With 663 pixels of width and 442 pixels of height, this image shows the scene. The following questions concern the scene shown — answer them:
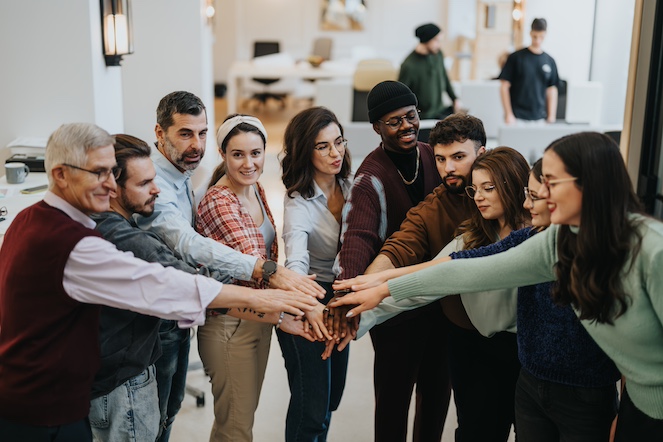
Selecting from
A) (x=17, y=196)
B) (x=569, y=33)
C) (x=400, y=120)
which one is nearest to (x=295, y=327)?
(x=400, y=120)

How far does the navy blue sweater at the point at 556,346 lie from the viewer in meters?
2.00

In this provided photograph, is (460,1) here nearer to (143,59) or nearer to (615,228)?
(143,59)

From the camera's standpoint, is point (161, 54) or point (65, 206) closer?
point (65, 206)

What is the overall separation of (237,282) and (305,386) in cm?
44

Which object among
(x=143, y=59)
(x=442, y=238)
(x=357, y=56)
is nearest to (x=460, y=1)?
(x=357, y=56)

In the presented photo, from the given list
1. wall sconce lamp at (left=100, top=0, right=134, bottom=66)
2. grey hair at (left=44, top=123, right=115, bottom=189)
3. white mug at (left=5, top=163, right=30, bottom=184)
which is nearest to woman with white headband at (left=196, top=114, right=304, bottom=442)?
grey hair at (left=44, top=123, right=115, bottom=189)

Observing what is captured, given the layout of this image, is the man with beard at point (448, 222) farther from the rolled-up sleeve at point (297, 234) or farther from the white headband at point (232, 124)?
the white headband at point (232, 124)

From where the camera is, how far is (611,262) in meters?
1.77

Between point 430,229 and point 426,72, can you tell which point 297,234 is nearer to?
point 430,229

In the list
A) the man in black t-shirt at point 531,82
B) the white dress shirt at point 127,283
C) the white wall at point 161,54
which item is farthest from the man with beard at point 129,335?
the man in black t-shirt at point 531,82

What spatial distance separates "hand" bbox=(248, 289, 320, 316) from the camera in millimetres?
2197

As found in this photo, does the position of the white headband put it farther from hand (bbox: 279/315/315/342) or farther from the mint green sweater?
the mint green sweater

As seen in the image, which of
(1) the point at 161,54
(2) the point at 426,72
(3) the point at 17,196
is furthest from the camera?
(2) the point at 426,72

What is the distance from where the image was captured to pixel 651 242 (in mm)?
1718
